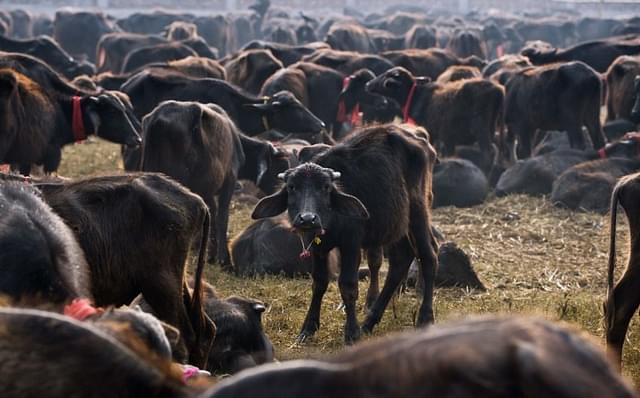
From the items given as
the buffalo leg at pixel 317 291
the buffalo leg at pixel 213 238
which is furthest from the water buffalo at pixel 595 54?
the buffalo leg at pixel 317 291

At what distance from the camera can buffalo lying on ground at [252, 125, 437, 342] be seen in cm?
741

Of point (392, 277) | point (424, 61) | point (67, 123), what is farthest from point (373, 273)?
point (424, 61)

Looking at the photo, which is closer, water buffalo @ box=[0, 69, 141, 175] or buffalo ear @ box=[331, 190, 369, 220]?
buffalo ear @ box=[331, 190, 369, 220]

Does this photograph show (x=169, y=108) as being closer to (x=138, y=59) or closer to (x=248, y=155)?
(x=248, y=155)

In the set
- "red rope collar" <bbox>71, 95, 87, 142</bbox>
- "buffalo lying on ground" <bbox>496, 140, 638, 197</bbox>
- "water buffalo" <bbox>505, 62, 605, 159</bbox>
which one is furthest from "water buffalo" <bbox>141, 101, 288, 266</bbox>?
"water buffalo" <bbox>505, 62, 605, 159</bbox>

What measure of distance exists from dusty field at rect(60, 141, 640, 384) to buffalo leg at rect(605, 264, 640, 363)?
0.60 feet

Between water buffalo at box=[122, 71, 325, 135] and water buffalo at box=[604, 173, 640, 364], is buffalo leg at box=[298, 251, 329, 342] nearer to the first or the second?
water buffalo at box=[604, 173, 640, 364]

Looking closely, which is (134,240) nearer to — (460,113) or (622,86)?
(460,113)

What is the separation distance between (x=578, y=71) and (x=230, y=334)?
10.1m

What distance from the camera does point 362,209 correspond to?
7.38 metres

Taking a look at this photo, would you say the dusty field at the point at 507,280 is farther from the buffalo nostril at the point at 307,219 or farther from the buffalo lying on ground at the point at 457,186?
the buffalo nostril at the point at 307,219

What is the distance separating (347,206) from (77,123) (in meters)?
5.15

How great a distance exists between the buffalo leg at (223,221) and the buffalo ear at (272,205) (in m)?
2.37

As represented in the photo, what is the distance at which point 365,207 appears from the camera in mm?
7727
